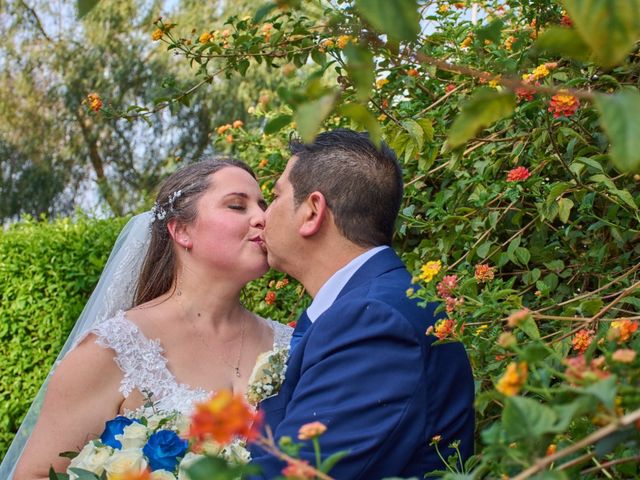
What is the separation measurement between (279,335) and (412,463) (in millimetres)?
1240

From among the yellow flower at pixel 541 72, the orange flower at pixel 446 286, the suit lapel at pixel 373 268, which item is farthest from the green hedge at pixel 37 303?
the orange flower at pixel 446 286

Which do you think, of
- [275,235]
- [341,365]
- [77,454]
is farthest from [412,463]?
[77,454]

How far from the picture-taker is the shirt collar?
7.38ft

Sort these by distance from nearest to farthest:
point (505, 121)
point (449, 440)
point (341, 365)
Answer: point (341, 365) → point (449, 440) → point (505, 121)

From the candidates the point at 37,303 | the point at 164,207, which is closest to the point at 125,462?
the point at 164,207

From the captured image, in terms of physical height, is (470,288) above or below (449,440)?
above

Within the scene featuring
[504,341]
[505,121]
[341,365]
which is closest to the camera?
[504,341]

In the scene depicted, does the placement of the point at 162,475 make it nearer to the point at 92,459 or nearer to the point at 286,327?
the point at 92,459

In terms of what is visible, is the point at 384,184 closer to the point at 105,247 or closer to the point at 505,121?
the point at 505,121

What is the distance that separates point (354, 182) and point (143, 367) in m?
0.90

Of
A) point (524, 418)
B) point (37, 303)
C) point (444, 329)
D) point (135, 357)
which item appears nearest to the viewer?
point (524, 418)

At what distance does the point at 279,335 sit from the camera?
3160 millimetres

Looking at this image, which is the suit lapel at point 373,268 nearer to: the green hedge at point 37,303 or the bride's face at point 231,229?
the bride's face at point 231,229

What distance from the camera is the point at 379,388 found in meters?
1.88
